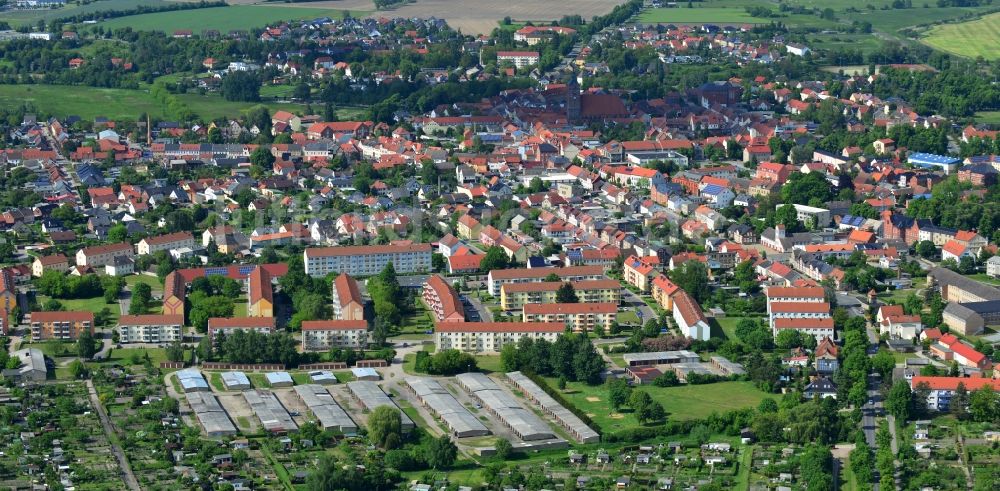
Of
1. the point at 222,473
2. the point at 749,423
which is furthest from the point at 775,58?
the point at 222,473

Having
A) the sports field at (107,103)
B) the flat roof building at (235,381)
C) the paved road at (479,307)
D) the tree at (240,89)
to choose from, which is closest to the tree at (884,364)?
the paved road at (479,307)

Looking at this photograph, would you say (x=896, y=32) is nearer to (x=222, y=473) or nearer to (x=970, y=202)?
(x=970, y=202)

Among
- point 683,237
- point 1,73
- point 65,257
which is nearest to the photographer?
point 65,257

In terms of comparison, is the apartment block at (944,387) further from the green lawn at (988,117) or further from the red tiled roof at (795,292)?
the green lawn at (988,117)

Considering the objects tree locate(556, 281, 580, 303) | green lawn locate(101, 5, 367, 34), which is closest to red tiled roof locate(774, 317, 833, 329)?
tree locate(556, 281, 580, 303)

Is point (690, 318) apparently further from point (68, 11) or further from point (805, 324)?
point (68, 11)
